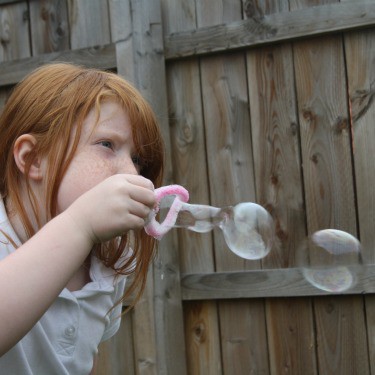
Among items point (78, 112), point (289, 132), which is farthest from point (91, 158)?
point (289, 132)

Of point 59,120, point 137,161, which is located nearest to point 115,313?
point 137,161

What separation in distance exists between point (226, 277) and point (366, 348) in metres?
0.61

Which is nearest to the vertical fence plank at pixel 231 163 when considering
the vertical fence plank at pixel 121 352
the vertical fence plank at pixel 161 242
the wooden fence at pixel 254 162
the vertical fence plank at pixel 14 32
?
the wooden fence at pixel 254 162

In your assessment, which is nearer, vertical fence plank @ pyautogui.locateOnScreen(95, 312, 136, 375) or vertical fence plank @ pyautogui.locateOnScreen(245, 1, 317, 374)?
vertical fence plank @ pyautogui.locateOnScreen(245, 1, 317, 374)

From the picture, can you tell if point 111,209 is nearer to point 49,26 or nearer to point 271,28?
point 271,28

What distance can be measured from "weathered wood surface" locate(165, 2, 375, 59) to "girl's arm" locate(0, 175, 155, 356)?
5.10 ft

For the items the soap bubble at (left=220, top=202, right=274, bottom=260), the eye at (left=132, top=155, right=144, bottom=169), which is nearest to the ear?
the eye at (left=132, top=155, right=144, bottom=169)

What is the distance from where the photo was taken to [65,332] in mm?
1795

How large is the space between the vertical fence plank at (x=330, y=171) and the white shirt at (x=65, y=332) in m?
1.12

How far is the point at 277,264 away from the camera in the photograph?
114 inches

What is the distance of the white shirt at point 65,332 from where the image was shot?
1.73 meters

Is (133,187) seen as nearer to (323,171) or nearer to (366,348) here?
(323,171)

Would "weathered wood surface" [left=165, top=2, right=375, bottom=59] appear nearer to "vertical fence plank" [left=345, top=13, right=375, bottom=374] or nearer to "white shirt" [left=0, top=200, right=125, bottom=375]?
"vertical fence plank" [left=345, top=13, right=375, bottom=374]

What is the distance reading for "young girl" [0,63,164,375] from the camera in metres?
A: 1.44
